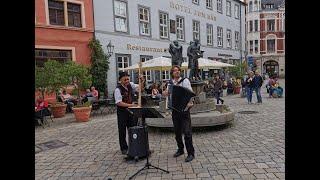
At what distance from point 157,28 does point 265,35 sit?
111 ft

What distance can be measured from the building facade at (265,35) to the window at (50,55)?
38.9 m

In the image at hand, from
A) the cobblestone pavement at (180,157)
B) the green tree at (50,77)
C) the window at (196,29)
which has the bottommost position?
the cobblestone pavement at (180,157)

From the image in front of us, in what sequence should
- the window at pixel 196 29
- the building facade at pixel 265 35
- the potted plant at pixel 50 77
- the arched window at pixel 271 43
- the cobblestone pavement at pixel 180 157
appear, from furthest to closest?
the arched window at pixel 271 43 → the building facade at pixel 265 35 → the window at pixel 196 29 → the potted plant at pixel 50 77 → the cobblestone pavement at pixel 180 157

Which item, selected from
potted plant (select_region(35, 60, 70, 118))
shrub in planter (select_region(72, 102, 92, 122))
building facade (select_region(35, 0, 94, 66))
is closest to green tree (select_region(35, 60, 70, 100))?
potted plant (select_region(35, 60, 70, 118))

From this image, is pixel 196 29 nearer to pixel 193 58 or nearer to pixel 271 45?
pixel 193 58

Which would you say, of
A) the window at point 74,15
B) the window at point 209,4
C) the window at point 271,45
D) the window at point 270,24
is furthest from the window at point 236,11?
the window at point 74,15

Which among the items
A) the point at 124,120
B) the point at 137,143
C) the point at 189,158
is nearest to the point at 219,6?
the point at 124,120

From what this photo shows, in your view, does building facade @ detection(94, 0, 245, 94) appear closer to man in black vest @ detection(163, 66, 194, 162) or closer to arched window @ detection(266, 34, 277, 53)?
man in black vest @ detection(163, 66, 194, 162)

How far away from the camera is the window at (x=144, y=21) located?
21547 millimetres

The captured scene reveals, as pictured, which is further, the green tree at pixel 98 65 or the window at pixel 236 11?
the window at pixel 236 11

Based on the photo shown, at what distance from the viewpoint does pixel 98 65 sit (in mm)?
17719

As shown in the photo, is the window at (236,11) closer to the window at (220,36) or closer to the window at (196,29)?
the window at (220,36)

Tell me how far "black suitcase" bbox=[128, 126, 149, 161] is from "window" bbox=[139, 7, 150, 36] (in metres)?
16.4
